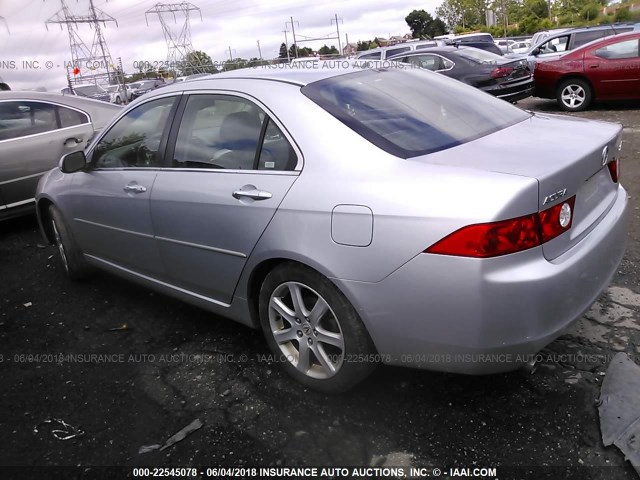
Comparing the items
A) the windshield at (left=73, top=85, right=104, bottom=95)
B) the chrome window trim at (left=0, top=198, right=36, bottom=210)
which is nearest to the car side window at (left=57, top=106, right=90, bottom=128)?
the chrome window trim at (left=0, top=198, right=36, bottom=210)

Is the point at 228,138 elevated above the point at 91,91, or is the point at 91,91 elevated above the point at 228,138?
the point at 91,91

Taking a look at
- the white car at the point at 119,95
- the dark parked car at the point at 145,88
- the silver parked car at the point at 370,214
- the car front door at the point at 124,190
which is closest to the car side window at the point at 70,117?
the car front door at the point at 124,190

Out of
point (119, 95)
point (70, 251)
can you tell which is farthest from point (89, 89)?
point (70, 251)

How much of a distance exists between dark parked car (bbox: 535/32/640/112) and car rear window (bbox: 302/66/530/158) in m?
8.07

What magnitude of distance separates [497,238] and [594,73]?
9732mm

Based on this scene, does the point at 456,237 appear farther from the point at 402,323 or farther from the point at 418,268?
the point at 402,323

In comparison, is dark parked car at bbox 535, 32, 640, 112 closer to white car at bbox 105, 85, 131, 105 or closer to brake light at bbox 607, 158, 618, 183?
brake light at bbox 607, 158, 618, 183

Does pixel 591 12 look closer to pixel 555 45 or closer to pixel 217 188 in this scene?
pixel 555 45

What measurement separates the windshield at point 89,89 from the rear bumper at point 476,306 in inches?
1159

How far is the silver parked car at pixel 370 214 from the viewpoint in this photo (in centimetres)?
209

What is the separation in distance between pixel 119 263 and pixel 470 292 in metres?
2.65

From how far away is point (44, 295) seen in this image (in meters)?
4.45

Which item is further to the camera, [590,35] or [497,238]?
[590,35]

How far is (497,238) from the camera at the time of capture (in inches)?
79.4
